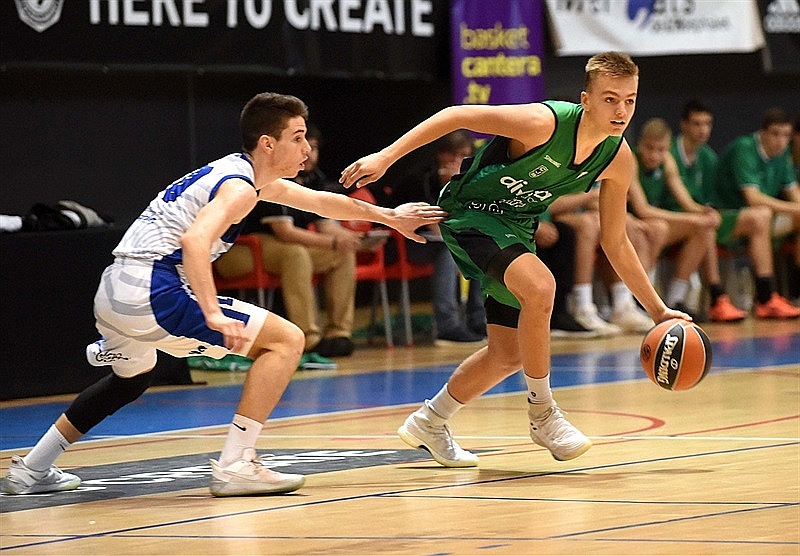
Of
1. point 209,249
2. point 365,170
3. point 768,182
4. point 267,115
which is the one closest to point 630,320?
point 768,182

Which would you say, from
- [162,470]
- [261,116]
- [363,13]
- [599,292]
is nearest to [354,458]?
[162,470]

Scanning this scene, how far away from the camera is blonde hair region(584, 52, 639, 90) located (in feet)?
18.0

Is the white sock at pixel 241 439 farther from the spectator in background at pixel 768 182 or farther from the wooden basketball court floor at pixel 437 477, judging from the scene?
the spectator in background at pixel 768 182

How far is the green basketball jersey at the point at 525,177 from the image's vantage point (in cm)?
562

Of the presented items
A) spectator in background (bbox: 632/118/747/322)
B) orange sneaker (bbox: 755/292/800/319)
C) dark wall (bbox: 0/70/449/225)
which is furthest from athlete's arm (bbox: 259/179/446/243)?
orange sneaker (bbox: 755/292/800/319)

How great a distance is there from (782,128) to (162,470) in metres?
8.33

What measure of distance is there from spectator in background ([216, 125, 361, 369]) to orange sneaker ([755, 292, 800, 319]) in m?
3.80

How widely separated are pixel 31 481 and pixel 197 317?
0.84 meters

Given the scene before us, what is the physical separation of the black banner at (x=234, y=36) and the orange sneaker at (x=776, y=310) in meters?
3.26

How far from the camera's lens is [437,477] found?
18.3 feet

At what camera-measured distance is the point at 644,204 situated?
40.2 ft

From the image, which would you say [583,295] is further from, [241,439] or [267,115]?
[241,439]

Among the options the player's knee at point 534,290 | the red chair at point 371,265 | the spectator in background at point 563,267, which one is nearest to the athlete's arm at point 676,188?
the spectator in background at point 563,267

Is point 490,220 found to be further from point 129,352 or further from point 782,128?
point 782,128
